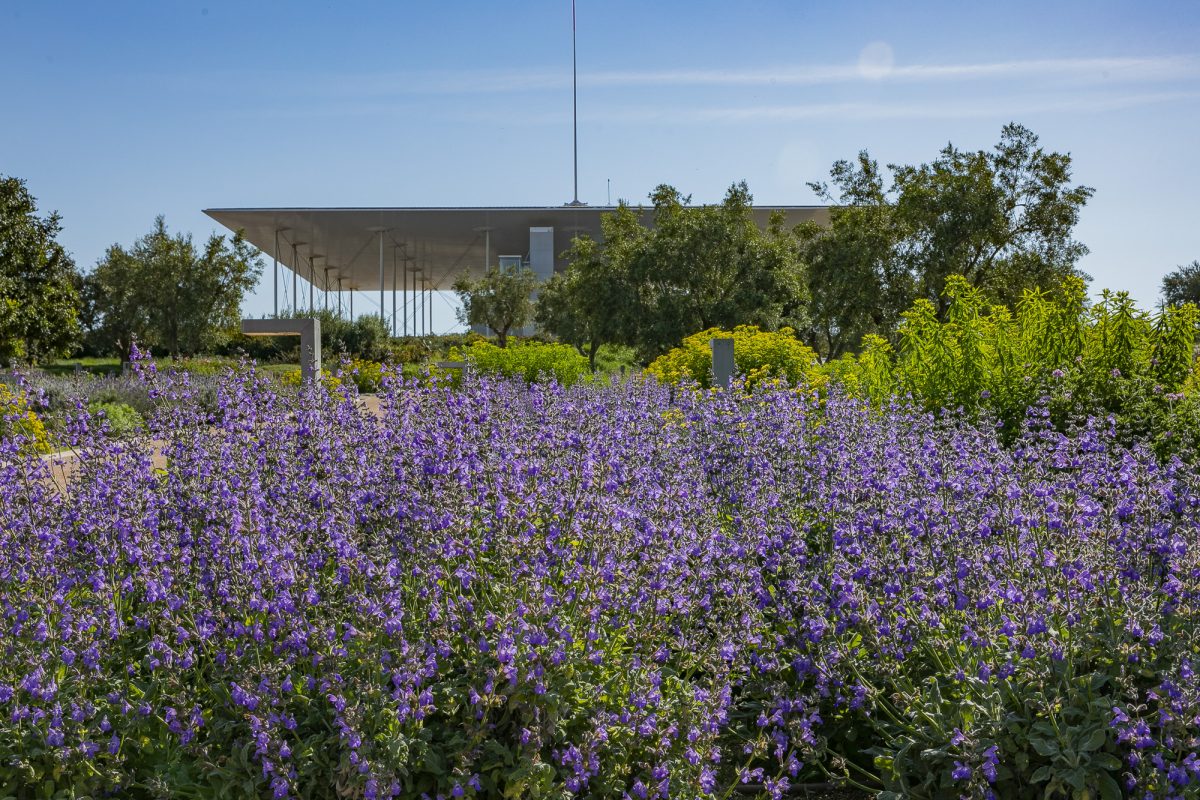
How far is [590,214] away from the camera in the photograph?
113ft

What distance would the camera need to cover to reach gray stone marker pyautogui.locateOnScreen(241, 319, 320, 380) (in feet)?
57.1

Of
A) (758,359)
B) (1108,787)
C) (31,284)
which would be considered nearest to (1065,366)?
(1108,787)

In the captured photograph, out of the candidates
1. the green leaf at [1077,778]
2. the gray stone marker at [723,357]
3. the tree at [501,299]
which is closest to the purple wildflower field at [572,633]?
the green leaf at [1077,778]

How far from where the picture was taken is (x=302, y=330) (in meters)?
17.9

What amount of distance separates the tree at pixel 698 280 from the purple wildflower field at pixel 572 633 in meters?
17.3

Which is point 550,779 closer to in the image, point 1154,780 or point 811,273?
point 1154,780

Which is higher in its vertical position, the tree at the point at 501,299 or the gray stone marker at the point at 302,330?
the tree at the point at 501,299

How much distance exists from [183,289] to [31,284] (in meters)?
13.0

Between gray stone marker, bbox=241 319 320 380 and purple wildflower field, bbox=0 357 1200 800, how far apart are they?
1045 centimetres

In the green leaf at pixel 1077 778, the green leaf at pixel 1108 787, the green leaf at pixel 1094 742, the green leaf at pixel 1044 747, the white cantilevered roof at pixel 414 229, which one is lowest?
the green leaf at pixel 1108 787

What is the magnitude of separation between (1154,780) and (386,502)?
2.83 m

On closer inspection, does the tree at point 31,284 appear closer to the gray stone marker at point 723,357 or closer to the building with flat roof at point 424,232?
the building with flat roof at point 424,232

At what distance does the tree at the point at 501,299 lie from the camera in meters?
38.4

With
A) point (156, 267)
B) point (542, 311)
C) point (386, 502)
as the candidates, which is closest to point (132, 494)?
point (386, 502)
